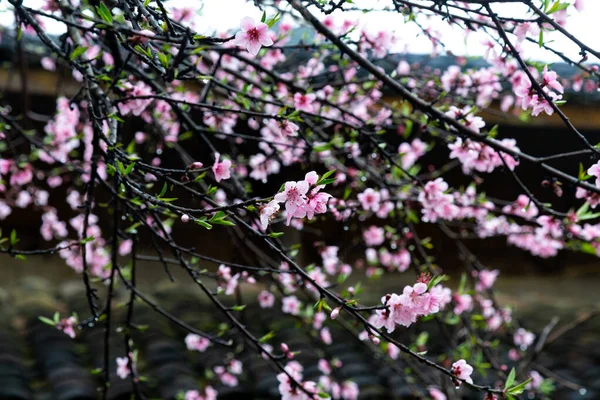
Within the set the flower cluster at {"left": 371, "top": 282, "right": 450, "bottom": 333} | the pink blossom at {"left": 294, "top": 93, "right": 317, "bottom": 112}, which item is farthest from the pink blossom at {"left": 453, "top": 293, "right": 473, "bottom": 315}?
the flower cluster at {"left": 371, "top": 282, "right": 450, "bottom": 333}

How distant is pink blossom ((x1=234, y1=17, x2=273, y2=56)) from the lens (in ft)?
4.91

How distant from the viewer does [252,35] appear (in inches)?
59.7

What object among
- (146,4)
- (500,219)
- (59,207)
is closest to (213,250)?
(59,207)

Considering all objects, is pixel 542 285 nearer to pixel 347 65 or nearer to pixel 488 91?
pixel 488 91

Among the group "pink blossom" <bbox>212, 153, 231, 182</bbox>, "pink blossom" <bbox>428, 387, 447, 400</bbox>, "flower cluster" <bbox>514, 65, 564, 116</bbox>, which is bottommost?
"pink blossom" <bbox>428, 387, 447, 400</bbox>

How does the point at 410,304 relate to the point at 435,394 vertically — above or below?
above

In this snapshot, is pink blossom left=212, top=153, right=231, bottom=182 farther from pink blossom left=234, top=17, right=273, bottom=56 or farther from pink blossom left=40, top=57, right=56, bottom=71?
pink blossom left=40, top=57, right=56, bottom=71

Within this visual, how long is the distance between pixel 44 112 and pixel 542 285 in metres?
5.02

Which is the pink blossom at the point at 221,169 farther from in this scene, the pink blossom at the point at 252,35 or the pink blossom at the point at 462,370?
the pink blossom at the point at 462,370

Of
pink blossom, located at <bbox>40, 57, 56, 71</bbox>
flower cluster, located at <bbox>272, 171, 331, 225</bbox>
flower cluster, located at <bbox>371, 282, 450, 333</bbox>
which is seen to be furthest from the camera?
pink blossom, located at <bbox>40, 57, 56, 71</bbox>

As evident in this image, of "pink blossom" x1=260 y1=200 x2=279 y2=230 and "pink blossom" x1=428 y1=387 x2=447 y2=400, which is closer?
"pink blossom" x1=260 y1=200 x2=279 y2=230

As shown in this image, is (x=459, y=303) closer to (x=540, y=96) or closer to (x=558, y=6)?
(x=540, y=96)

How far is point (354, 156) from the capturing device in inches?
109

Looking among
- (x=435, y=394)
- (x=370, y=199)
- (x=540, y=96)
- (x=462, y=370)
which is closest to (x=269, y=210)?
(x=462, y=370)
